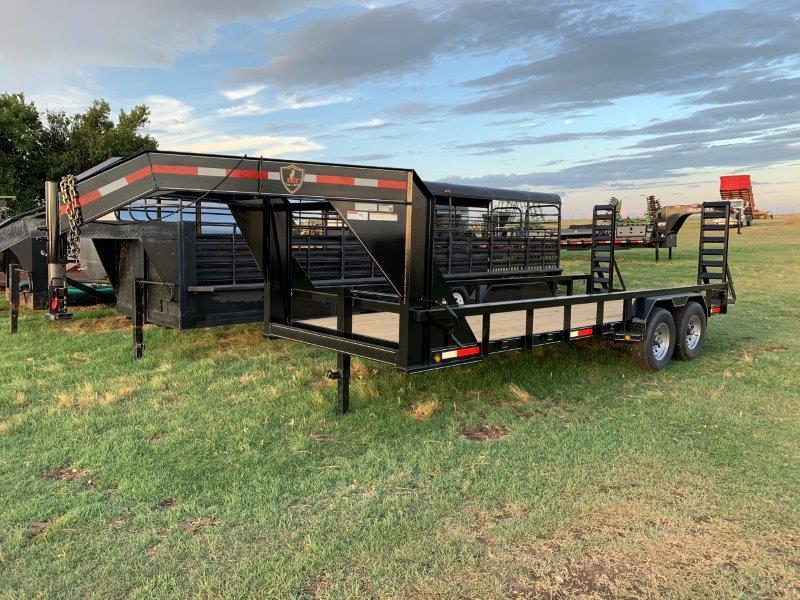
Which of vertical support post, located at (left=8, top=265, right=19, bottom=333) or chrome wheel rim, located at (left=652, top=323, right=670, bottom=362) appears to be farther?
vertical support post, located at (left=8, top=265, right=19, bottom=333)

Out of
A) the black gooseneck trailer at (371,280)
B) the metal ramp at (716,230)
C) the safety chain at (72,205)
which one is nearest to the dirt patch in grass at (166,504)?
A: the black gooseneck trailer at (371,280)

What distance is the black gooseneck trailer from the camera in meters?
4.34

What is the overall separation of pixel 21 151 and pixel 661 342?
24658 mm

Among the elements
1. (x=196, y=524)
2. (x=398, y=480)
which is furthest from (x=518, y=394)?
(x=196, y=524)

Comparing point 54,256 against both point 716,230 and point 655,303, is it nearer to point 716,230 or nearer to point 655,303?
point 655,303

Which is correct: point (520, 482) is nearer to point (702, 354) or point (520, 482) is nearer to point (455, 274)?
point (702, 354)

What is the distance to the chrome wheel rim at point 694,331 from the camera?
7949 millimetres

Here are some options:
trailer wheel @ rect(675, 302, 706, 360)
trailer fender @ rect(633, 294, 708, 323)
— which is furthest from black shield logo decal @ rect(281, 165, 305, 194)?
trailer wheel @ rect(675, 302, 706, 360)

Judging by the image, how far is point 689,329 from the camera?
796cm

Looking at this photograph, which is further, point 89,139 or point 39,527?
point 89,139

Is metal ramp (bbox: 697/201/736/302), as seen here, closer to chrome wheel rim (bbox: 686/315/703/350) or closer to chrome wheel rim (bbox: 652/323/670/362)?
chrome wheel rim (bbox: 686/315/703/350)

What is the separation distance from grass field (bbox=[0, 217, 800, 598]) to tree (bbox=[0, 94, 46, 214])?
Result: 18952mm

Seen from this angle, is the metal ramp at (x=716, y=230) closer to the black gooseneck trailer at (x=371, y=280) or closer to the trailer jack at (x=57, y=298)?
the black gooseneck trailer at (x=371, y=280)

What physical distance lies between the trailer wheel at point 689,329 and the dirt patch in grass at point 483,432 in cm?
353
